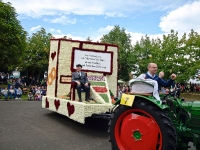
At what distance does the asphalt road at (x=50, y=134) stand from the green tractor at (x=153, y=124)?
1.11 meters

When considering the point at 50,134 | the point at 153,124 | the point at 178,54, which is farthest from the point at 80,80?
the point at 178,54

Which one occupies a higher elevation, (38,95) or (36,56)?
(36,56)

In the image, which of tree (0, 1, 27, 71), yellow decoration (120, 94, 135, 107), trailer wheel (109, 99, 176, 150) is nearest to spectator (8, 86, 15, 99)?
tree (0, 1, 27, 71)

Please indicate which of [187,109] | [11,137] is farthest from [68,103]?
[187,109]

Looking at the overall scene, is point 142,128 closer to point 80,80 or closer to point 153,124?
point 153,124

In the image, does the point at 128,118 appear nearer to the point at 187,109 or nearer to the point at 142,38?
the point at 187,109

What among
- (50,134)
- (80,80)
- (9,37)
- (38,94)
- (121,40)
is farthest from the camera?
(121,40)

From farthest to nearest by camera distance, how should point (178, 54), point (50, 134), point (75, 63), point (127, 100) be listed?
point (178, 54) → point (75, 63) → point (50, 134) → point (127, 100)

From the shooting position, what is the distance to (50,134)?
582cm

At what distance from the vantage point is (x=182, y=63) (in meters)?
34.0

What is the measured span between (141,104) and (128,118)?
0.36m

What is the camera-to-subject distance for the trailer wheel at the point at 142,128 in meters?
3.46

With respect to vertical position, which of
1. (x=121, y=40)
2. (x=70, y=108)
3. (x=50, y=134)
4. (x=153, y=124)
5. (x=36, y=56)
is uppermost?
(x=121, y=40)

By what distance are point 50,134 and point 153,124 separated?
10.1ft
